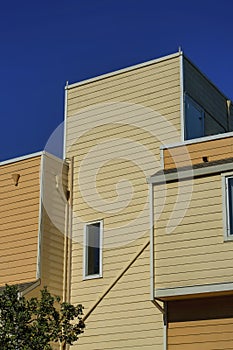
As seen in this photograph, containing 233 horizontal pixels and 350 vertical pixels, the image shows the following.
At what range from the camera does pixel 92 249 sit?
18.4 metres

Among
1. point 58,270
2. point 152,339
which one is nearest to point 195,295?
point 152,339

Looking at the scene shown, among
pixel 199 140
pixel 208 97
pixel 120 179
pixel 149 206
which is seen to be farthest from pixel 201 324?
pixel 208 97

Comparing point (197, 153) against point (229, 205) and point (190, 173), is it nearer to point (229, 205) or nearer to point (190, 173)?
point (190, 173)

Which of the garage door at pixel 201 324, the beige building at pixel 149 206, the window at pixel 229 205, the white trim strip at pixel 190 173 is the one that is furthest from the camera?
the white trim strip at pixel 190 173

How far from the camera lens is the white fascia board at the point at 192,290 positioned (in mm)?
14008

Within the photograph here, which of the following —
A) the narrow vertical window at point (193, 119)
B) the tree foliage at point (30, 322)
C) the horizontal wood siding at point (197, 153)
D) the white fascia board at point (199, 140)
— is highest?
the narrow vertical window at point (193, 119)

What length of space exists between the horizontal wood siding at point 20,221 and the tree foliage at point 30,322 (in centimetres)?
417

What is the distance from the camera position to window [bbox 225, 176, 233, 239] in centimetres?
1451

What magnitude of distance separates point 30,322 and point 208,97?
31.6 ft

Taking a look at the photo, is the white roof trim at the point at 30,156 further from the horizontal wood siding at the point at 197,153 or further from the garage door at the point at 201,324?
the garage door at the point at 201,324

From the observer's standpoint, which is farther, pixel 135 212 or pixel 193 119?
pixel 193 119

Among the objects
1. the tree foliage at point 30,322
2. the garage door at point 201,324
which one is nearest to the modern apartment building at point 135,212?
the garage door at point 201,324

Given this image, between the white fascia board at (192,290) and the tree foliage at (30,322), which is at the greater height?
the white fascia board at (192,290)

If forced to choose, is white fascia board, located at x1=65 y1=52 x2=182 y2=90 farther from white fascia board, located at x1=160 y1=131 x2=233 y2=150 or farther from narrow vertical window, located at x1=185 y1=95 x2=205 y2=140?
white fascia board, located at x1=160 y1=131 x2=233 y2=150
